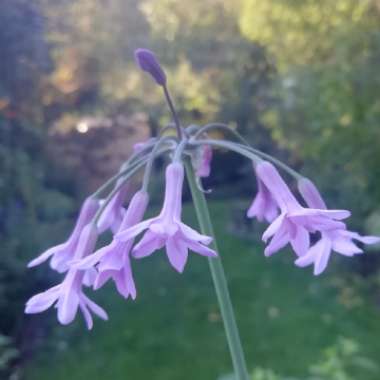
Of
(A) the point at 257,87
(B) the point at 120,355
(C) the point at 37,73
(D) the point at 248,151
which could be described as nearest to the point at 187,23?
(A) the point at 257,87

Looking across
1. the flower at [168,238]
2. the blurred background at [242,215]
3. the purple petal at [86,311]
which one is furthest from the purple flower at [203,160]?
the blurred background at [242,215]

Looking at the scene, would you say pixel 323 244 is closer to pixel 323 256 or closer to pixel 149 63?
pixel 323 256

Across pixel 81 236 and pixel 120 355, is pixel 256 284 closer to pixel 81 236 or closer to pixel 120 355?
pixel 120 355

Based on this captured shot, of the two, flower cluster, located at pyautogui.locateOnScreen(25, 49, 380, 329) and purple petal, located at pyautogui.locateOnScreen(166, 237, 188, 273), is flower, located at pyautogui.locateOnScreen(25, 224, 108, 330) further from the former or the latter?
purple petal, located at pyautogui.locateOnScreen(166, 237, 188, 273)

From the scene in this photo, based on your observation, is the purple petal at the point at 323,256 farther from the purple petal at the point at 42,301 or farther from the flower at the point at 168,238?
the purple petal at the point at 42,301

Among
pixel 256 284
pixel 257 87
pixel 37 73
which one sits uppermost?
pixel 257 87

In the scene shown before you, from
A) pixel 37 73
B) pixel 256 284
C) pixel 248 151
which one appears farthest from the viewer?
pixel 256 284

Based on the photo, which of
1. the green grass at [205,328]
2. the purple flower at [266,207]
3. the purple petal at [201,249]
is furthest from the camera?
the green grass at [205,328]

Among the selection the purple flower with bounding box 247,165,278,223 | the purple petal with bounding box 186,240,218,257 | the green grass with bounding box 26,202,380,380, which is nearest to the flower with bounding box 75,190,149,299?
the purple petal with bounding box 186,240,218,257
